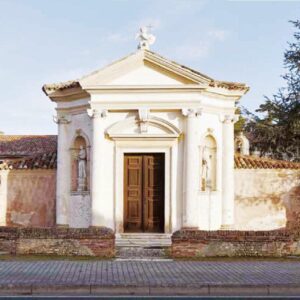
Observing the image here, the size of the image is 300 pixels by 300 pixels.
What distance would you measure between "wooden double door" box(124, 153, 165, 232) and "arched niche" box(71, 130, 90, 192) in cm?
160

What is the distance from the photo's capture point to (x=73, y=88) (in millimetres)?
22625

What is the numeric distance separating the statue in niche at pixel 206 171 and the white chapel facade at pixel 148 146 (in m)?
0.04

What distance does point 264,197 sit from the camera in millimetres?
24141

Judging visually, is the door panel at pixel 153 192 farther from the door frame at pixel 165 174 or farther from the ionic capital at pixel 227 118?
the ionic capital at pixel 227 118

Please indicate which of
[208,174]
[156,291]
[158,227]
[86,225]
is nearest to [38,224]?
[86,225]

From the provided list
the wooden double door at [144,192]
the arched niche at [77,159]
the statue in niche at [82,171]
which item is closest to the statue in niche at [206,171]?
the wooden double door at [144,192]

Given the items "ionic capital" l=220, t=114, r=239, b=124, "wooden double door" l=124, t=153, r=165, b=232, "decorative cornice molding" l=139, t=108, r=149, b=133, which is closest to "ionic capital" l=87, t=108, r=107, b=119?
"decorative cornice molding" l=139, t=108, r=149, b=133

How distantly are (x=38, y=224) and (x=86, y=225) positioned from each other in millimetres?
3358

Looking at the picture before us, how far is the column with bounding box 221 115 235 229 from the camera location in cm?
2280

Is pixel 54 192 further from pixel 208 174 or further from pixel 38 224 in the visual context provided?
pixel 208 174

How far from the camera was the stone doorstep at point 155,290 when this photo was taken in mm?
11859

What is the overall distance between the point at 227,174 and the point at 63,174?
20.1 ft

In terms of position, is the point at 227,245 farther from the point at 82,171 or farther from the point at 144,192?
the point at 82,171

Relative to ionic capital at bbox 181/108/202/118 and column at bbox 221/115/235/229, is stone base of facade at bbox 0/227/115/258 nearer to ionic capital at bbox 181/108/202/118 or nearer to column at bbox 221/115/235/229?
ionic capital at bbox 181/108/202/118
